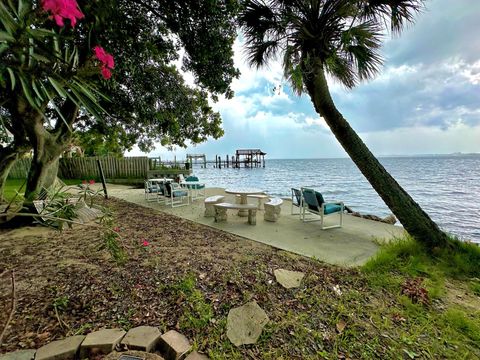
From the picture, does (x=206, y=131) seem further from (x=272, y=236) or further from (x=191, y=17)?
(x=272, y=236)

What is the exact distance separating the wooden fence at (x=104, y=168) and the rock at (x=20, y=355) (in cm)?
1332

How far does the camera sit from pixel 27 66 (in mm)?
1116

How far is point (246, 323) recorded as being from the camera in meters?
2.02

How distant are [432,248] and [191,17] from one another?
5.63 m

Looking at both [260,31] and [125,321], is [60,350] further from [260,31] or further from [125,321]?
[260,31]

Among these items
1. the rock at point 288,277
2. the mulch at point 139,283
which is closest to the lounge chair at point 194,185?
the mulch at point 139,283

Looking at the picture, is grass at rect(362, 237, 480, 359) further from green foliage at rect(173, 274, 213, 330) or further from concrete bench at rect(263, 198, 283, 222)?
concrete bench at rect(263, 198, 283, 222)

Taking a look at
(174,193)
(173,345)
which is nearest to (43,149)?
(174,193)

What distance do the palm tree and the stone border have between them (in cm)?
351

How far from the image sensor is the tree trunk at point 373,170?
11.2ft

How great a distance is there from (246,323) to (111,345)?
3.50ft

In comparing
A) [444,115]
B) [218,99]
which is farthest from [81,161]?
[444,115]

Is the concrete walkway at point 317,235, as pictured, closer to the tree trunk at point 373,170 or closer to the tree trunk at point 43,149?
the tree trunk at point 373,170

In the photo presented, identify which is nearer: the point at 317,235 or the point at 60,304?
the point at 60,304
